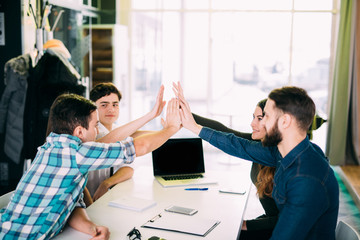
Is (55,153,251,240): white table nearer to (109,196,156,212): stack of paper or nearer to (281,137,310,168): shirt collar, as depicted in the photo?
(109,196,156,212): stack of paper

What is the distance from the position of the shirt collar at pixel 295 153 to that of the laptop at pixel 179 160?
1048mm

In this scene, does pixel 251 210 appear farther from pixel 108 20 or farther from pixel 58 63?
pixel 108 20

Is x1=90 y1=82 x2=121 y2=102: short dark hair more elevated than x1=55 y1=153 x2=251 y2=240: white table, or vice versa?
x1=90 y1=82 x2=121 y2=102: short dark hair

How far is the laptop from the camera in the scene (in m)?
2.76

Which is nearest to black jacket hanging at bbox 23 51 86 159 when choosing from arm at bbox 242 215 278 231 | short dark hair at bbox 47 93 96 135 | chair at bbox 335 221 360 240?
short dark hair at bbox 47 93 96 135

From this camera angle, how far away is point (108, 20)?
696 centimetres

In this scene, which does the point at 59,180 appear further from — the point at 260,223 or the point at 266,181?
the point at 266,181

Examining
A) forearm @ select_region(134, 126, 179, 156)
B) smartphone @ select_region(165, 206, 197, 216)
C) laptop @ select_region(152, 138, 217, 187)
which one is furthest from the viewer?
laptop @ select_region(152, 138, 217, 187)

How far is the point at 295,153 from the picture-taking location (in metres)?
1.71

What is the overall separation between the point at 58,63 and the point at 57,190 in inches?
93.5

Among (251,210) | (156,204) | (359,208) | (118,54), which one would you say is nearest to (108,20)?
(118,54)

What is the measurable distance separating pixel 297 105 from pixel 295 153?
0.20m

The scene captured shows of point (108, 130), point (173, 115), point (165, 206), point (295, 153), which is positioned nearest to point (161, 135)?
point (173, 115)

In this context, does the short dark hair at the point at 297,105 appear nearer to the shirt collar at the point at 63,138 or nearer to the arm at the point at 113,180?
the shirt collar at the point at 63,138
